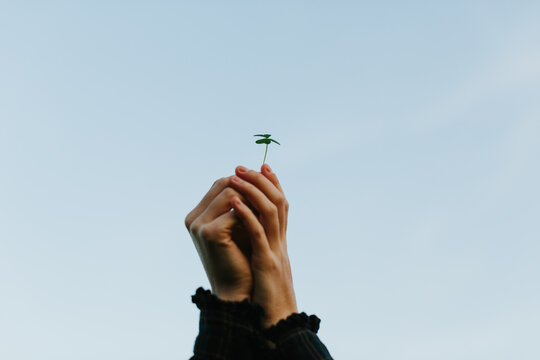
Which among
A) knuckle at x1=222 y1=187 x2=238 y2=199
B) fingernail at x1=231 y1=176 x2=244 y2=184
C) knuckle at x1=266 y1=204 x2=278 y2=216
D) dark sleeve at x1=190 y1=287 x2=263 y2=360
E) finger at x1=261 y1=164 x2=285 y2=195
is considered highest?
finger at x1=261 y1=164 x2=285 y2=195

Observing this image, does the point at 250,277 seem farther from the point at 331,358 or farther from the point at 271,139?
the point at 271,139

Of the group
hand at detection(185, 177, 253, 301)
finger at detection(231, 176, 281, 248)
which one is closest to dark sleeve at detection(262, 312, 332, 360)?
hand at detection(185, 177, 253, 301)

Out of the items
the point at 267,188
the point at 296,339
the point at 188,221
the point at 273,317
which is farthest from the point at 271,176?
the point at 296,339

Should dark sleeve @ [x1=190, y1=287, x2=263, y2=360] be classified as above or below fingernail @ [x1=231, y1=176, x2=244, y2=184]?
below

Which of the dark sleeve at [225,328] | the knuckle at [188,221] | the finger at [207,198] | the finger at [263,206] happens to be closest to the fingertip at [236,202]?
the finger at [263,206]

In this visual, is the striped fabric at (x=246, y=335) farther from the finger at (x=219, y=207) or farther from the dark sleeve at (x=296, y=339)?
the finger at (x=219, y=207)

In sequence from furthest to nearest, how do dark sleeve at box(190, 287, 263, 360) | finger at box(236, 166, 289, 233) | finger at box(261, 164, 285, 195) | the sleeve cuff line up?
1. finger at box(261, 164, 285, 195)
2. finger at box(236, 166, 289, 233)
3. the sleeve cuff
4. dark sleeve at box(190, 287, 263, 360)

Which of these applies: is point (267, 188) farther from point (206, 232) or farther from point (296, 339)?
point (296, 339)

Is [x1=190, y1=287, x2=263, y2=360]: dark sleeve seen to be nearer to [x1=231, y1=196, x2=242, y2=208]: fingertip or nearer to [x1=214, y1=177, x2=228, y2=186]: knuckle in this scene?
[x1=231, y1=196, x2=242, y2=208]: fingertip
